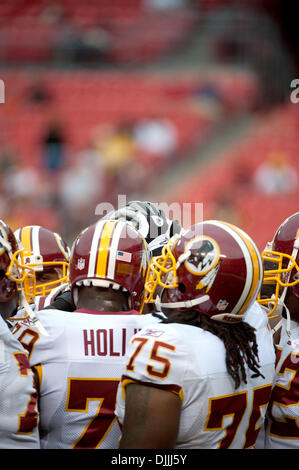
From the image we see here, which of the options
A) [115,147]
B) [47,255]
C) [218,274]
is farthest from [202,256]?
[115,147]

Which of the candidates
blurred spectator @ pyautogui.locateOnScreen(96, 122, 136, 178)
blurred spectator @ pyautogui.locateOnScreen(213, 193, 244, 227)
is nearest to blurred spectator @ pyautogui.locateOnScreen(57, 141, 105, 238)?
blurred spectator @ pyautogui.locateOnScreen(96, 122, 136, 178)

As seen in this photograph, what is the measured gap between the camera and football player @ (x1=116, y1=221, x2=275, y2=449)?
2125 mm

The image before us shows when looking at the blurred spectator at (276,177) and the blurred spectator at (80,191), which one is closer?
the blurred spectator at (80,191)

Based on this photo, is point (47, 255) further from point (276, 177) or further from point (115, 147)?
point (276, 177)

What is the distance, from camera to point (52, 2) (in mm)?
14711

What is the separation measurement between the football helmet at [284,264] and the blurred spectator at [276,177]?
904 centimetres

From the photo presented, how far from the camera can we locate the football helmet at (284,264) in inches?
113

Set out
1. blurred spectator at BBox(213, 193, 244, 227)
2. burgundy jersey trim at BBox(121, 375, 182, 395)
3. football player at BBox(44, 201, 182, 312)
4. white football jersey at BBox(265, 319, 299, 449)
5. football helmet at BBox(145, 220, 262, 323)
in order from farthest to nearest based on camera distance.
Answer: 1. blurred spectator at BBox(213, 193, 244, 227)
2. football player at BBox(44, 201, 182, 312)
3. white football jersey at BBox(265, 319, 299, 449)
4. football helmet at BBox(145, 220, 262, 323)
5. burgundy jersey trim at BBox(121, 375, 182, 395)

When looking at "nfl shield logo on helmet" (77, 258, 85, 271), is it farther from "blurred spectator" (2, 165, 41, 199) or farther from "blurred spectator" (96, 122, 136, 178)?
"blurred spectator" (96, 122, 136, 178)

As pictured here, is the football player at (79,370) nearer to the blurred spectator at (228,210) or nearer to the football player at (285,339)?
the football player at (285,339)

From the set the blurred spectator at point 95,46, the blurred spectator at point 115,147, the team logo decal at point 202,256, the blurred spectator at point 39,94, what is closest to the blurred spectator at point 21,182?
the blurred spectator at point 115,147

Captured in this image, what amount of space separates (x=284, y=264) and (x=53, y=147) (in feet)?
31.9

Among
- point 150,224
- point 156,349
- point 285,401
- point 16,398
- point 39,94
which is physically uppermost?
point 39,94

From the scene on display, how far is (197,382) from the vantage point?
2174 mm
